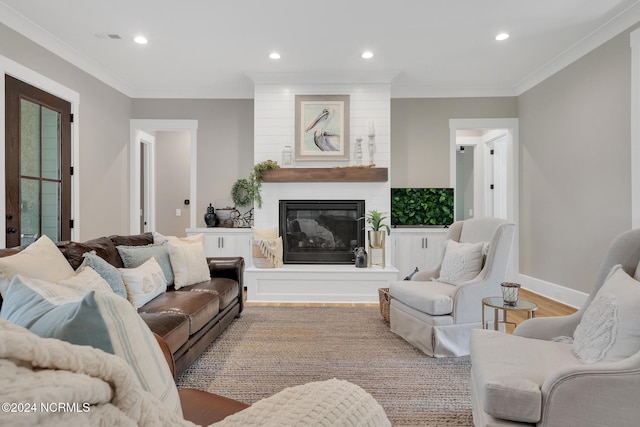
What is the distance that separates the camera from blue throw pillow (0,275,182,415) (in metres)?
0.63

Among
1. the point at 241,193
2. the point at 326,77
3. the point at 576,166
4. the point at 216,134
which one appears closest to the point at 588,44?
the point at 576,166

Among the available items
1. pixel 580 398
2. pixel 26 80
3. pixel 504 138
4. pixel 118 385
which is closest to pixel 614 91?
pixel 504 138

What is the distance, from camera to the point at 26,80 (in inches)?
134

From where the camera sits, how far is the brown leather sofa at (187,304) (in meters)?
2.16

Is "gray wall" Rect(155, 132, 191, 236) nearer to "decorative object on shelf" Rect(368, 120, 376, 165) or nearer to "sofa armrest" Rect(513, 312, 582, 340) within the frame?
"decorative object on shelf" Rect(368, 120, 376, 165)

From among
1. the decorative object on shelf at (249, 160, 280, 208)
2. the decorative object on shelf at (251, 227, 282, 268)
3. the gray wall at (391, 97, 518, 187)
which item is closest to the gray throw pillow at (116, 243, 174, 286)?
the decorative object on shelf at (251, 227, 282, 268)

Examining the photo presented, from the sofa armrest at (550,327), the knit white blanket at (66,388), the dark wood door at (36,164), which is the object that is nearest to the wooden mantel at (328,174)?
the dark wood door at (36,164)

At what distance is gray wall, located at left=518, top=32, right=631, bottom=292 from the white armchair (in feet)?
4.78

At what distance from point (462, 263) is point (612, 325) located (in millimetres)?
1543

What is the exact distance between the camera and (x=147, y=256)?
285 cm

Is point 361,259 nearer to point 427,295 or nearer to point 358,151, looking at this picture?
point 358,151

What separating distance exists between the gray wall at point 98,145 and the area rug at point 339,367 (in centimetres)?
250

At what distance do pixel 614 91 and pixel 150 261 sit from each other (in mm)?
4350

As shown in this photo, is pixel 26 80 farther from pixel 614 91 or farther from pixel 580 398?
pixel 614 91
